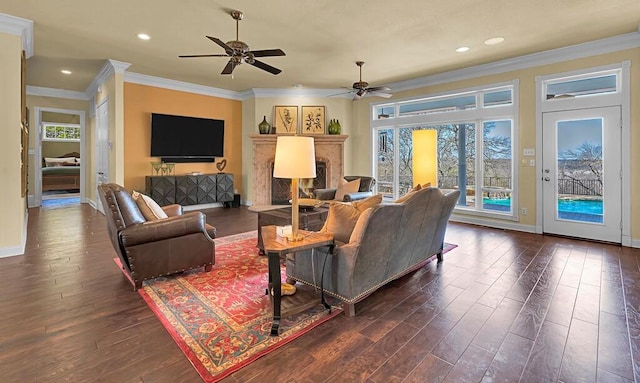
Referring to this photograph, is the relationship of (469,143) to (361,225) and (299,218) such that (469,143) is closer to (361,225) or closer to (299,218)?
(299,218)

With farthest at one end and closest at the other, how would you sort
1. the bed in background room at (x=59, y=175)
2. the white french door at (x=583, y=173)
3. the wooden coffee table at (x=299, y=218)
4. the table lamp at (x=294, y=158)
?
the bed in background room at (x=59, y=175) → the white french door at (x=583, y=173) → the wooden coffee table at (x=299, y=218) → the table lamp at (x=294, y=158)

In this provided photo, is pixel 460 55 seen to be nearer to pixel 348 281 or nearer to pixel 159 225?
pixel 348 281

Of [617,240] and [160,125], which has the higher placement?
[160,125]

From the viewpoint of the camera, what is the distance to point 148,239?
2.98 m

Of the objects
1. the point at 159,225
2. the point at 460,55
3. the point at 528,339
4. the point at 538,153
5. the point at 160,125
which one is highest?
the point at 460,55

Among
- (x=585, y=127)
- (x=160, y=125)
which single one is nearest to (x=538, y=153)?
(x=585, y=127)

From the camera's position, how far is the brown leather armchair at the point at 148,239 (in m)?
2.91

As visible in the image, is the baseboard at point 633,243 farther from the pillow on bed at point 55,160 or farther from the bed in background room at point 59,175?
the pillow on bed at point 55,160

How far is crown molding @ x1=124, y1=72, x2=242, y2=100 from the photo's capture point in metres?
6.62

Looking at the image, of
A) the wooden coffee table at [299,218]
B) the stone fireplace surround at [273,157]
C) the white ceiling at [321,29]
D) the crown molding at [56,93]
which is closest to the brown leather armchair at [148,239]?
the wooden coffee table at [299,218]

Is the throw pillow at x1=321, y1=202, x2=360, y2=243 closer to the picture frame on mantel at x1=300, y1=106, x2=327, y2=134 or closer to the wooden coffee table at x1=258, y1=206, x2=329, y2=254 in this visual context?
the wooden coffee table at x1=258, y1=206, x2=329, y2=254

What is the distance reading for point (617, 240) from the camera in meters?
4.67

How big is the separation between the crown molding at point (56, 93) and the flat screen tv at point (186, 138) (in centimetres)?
301

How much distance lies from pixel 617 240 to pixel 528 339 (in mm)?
3817
